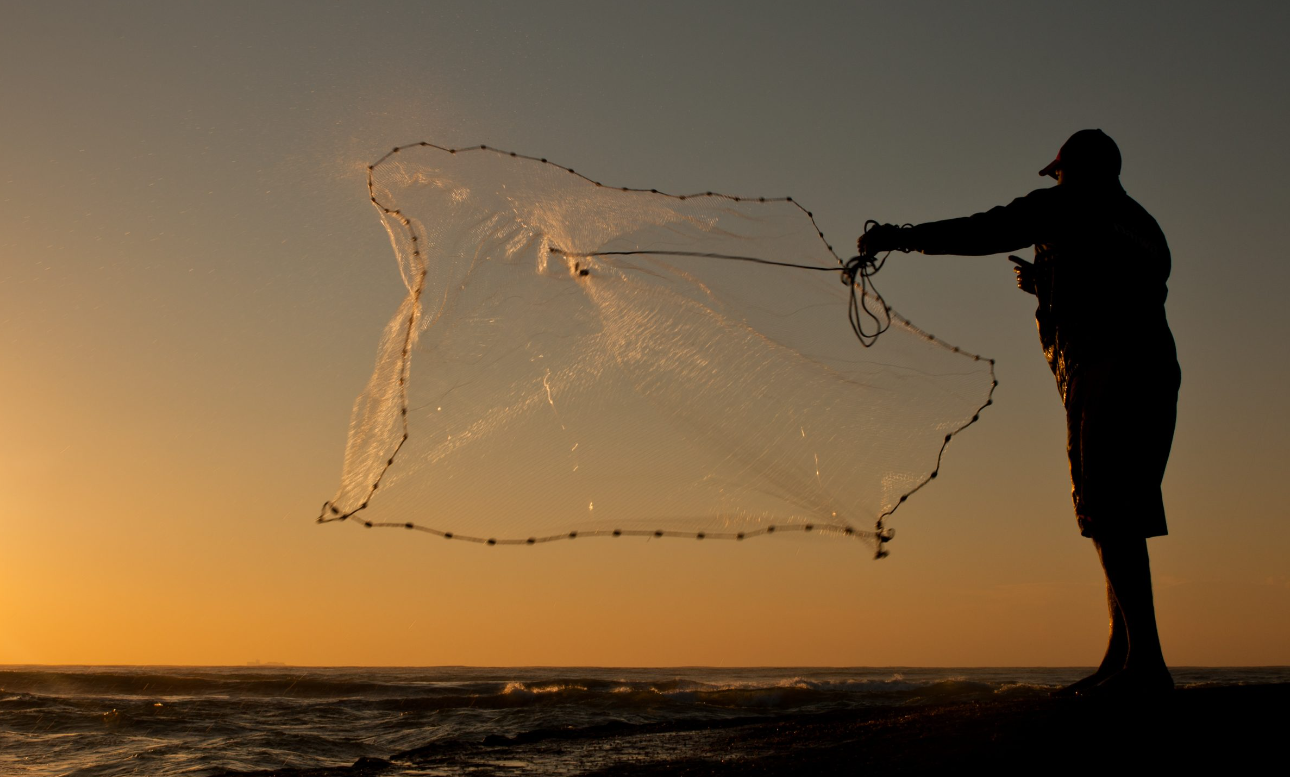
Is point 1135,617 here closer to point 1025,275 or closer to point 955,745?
point 955,745

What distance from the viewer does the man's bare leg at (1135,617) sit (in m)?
3.73

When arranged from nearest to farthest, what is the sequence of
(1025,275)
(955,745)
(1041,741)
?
(1041,741)
(955,745)
(1025,275)

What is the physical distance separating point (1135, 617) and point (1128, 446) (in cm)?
73

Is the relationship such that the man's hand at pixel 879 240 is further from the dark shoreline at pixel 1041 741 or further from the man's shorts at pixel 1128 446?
the dark shoreline at pixel 1041 741

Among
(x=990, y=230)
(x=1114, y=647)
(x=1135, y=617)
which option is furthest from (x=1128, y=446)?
(x=990, y=230)

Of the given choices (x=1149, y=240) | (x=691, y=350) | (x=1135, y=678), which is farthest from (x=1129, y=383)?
(x=691, y=350)

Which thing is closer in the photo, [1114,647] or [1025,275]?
[1114,647]

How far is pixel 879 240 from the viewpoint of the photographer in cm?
446

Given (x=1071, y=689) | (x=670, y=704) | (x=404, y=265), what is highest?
(x=404, y=265)

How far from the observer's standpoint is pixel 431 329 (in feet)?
18.1

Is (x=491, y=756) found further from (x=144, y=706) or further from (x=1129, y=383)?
(x=144, y=706)

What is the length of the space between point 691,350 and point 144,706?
366 inches

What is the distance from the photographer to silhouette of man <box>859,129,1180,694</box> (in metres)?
3.83

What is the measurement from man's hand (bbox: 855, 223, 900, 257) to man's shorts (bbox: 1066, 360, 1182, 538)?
44.0 inches
